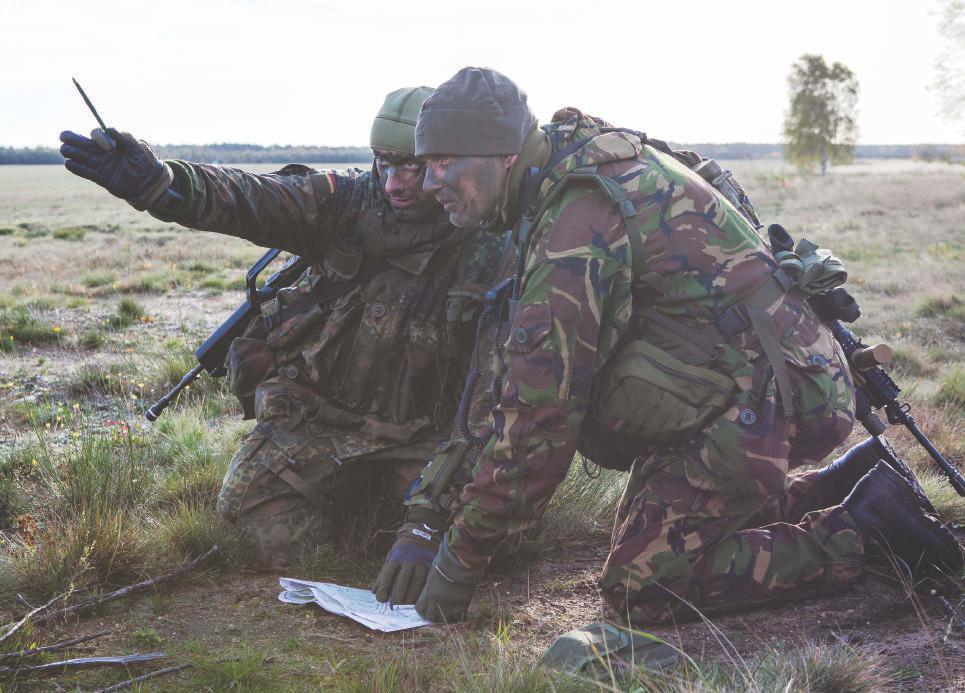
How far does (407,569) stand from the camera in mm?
3283

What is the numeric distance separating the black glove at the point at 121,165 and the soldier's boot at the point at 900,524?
302cm

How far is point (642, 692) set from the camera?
7.60 feet

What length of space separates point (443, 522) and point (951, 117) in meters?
28.3

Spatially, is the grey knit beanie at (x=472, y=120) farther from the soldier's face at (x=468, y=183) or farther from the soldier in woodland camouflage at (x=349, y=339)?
the soldier in woodland camouflage at (x=349, y=339)

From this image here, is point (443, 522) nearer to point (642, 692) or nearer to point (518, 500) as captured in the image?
point (518, 500)

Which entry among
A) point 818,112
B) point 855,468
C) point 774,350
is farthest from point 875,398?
point 818,112

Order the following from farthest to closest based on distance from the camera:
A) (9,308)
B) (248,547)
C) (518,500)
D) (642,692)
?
(9,308) < (248,547) < (518,500) < (642,692)

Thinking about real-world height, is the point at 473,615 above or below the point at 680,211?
below

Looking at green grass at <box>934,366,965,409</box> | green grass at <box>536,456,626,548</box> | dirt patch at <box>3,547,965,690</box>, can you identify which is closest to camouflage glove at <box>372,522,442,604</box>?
dirt patch at <box>3,547,965,690</box>

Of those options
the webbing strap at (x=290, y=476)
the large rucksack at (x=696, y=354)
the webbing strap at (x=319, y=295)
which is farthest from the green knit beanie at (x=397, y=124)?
the webbing strap at (x=290, y=476)

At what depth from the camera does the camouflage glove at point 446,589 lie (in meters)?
3.08

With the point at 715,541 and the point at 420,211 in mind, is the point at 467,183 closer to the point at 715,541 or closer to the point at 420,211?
the point at 420,211

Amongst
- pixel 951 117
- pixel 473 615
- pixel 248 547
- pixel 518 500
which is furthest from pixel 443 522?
pixel 951 117

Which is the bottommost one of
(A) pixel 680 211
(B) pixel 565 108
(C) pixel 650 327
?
(C) pixel 650 327
